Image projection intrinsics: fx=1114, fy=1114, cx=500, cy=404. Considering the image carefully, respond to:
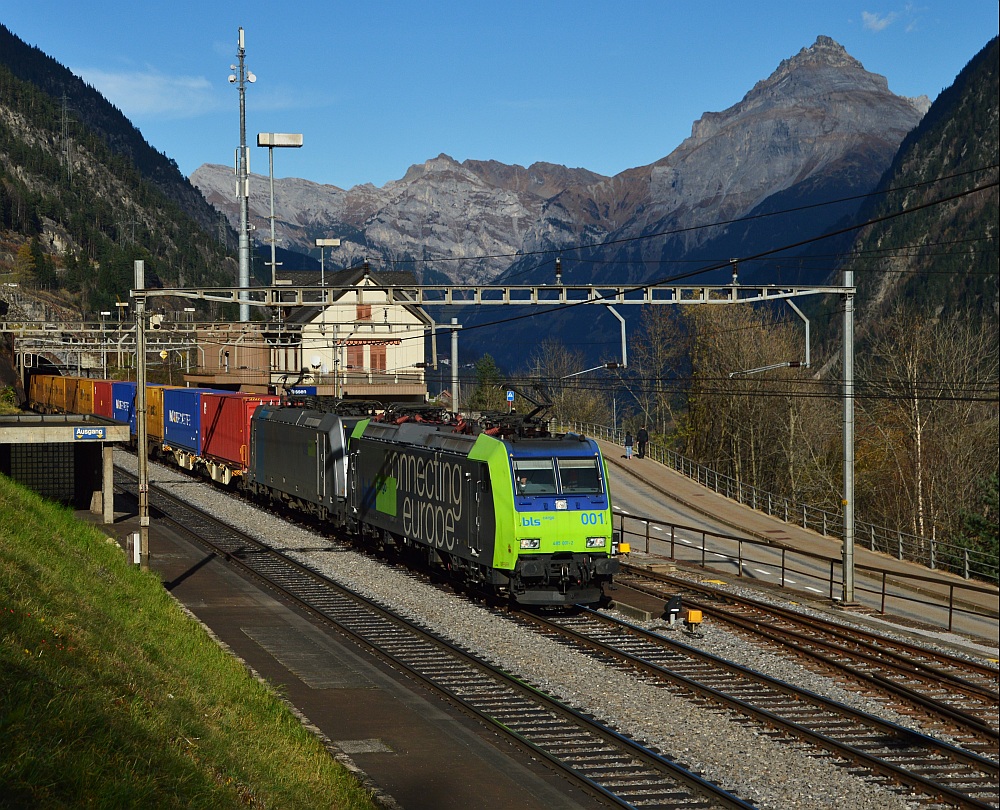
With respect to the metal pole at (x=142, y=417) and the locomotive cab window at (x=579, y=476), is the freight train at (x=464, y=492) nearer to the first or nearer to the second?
the locomotive cab window at (x=579, y=476)

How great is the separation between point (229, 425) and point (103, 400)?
2144cm

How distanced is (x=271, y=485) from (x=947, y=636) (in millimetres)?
23242

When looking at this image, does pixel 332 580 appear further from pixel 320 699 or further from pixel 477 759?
pixel 477 759

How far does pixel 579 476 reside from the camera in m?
21.6

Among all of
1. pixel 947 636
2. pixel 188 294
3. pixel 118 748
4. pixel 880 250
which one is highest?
pixel 880 250

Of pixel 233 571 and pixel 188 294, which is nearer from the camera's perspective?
pixel 188 294

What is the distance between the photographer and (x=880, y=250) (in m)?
164

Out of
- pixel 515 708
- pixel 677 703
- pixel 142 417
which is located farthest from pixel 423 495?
pixel 677 703

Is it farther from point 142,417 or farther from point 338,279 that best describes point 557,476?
point 338,279

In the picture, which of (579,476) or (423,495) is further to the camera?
(423,495)

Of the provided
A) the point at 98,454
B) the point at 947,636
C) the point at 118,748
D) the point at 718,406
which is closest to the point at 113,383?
the point at 98,454

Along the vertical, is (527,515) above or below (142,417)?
below

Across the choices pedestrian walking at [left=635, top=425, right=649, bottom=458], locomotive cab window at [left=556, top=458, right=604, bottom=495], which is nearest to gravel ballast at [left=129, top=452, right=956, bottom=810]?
locomotive cab window at [left=556, top=458, right=604, bottom=495]

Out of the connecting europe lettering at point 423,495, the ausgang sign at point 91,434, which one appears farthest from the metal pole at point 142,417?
the ausgang sign at point 91,434
